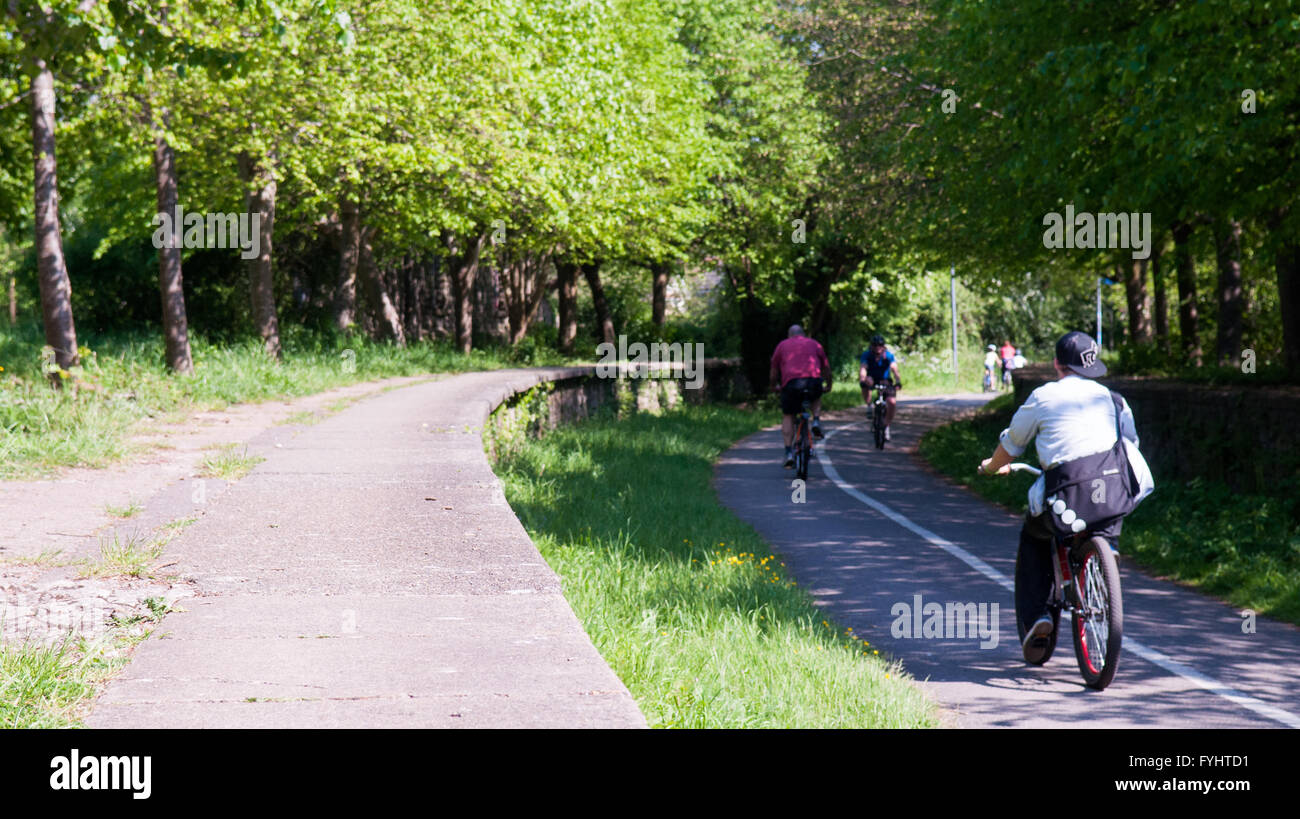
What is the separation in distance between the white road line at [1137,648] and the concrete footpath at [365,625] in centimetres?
345

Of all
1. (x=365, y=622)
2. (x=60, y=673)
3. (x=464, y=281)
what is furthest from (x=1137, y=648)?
(x=464, y=281)

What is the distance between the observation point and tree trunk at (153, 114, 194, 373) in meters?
17.4

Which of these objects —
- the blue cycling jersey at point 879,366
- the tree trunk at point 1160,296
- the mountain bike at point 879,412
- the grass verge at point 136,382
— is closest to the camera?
the grass verge at point 136,382

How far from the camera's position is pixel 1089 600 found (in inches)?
255

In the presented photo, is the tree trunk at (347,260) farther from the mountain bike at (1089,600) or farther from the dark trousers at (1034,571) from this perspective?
the mountain bike at (1089,600)

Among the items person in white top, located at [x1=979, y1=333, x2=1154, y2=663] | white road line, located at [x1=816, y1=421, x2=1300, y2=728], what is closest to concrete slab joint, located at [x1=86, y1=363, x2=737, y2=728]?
person in white top, located at [x1=979, y1=333, x2=1154, y2=663]

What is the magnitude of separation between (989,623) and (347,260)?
22.0 meters

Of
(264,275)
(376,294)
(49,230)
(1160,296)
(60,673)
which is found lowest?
(60,673)

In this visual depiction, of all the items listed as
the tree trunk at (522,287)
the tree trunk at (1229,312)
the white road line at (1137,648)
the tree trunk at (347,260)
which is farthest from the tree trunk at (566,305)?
the tree trunk at (1229,312)

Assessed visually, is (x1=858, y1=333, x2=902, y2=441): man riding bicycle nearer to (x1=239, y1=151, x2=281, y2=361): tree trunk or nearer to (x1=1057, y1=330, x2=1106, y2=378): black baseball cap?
(x1=239, y1=151, x2=281, y2=361): tree trunk

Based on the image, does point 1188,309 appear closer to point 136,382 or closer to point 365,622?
point 136,382

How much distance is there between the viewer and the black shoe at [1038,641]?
21.8ft

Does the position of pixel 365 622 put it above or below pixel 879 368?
below

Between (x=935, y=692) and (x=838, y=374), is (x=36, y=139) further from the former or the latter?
(x=838, y=374)
